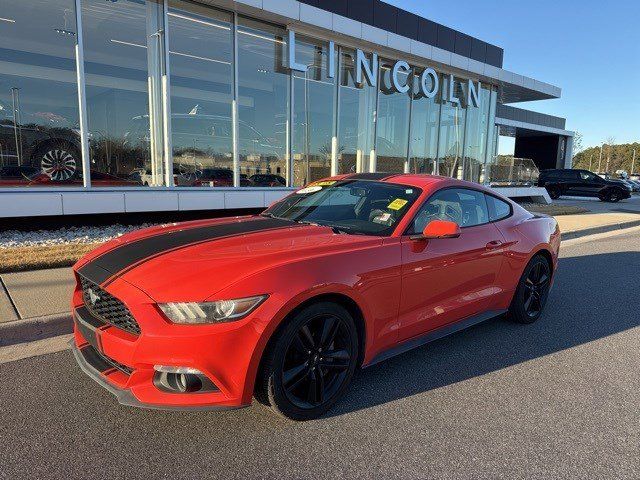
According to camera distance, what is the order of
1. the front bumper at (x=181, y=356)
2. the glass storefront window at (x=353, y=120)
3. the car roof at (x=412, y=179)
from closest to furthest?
the front bumper at (x=181, y=356) → the car roof at (x=412, y=179) → the glass storefront window at (x=353, y=120)

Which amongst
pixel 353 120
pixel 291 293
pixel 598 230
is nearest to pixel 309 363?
pixel 291 293

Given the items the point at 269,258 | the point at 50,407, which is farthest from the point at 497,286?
the point at 50,407

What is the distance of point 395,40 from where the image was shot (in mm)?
13039

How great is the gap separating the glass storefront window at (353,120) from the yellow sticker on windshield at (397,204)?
1015 centimetres

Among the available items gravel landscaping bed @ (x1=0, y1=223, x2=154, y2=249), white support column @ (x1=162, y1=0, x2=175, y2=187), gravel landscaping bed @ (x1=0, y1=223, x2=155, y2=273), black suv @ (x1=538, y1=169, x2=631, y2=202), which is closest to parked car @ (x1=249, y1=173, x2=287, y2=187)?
white support column @ (x1=162, y1=0, x2=175, y2=187)

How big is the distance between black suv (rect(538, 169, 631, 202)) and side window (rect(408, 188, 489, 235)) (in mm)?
23401

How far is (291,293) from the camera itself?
2.54 meters

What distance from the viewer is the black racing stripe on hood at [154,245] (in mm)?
2822

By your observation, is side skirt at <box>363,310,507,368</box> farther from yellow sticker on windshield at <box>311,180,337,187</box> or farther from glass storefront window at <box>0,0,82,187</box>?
glass storefront window at <box>0,0,82,187</box>

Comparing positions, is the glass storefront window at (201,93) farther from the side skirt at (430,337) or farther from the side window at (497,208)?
the side skirt at (430,337)

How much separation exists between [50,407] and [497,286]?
3.69 m

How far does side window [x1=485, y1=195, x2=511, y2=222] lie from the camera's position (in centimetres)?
438

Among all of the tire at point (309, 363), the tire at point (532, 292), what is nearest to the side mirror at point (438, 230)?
the tire at point (309, 363)

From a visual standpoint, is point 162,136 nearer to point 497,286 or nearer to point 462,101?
point 497,286
